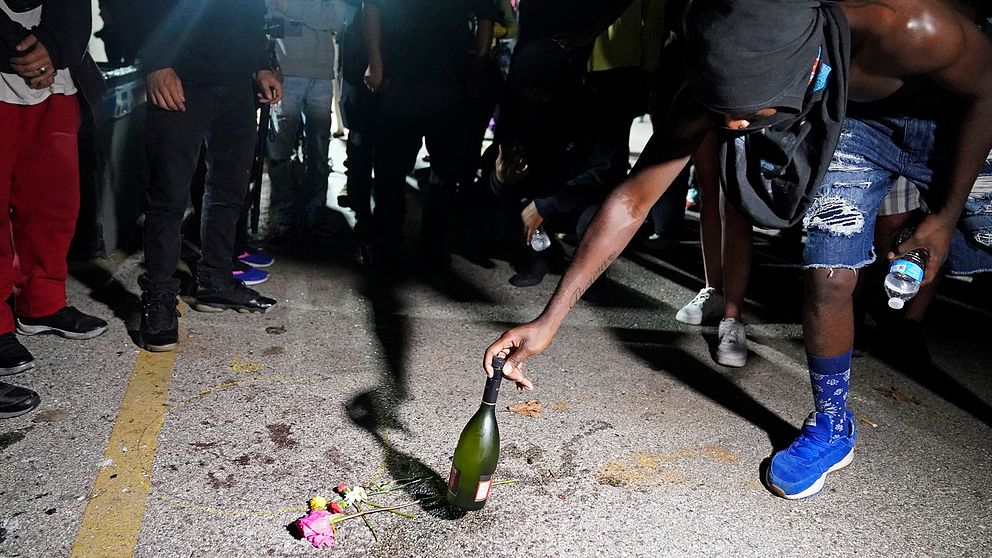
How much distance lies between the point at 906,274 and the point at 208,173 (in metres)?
3.17

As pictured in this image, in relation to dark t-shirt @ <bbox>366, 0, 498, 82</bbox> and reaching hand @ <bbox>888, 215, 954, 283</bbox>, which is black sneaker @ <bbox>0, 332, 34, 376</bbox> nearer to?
dark t-shirt @ <bbox>366, 0, 498, 82</bbox>

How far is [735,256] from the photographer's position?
3900 mm

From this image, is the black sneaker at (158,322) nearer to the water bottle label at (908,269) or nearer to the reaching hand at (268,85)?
the reaching hand at (268,85)

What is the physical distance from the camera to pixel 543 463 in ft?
9.41

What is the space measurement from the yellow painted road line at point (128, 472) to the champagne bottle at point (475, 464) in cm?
97

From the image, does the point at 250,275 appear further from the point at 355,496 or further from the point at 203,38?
the point at 355,496

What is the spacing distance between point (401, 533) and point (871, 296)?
3.61 m

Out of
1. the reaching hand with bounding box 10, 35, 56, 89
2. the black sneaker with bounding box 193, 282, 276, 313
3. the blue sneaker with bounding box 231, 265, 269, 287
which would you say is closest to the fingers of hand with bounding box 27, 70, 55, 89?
the reaching hand with bounding box 10, 35, 56, 89

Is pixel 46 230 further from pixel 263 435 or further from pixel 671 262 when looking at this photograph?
pixel 671 262

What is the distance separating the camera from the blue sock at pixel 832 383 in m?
2.86

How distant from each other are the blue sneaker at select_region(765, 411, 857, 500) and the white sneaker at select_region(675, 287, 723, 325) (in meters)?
1.48

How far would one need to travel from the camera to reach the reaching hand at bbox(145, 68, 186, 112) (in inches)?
134

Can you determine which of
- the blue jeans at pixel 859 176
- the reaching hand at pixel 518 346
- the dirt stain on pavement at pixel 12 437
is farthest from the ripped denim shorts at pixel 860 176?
the dirt stain on pavement at pixel 12 437

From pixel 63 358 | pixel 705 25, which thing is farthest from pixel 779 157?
pixel 63 358
